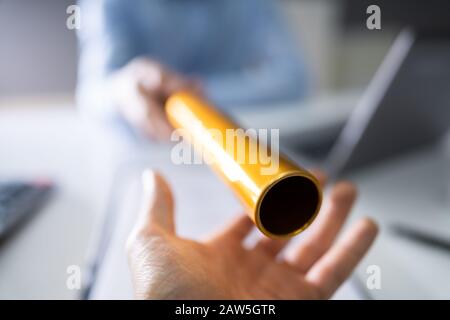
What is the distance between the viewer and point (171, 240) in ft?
1.37

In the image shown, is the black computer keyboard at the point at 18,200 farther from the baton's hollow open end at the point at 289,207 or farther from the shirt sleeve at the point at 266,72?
the shirt sleeve at the point at 266,72

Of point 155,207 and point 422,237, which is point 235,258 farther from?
point 422,237

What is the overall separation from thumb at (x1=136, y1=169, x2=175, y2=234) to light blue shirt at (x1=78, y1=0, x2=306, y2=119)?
58cm

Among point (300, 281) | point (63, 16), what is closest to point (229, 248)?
point (300, 281)

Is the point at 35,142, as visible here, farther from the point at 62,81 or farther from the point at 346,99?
the point at 62,81

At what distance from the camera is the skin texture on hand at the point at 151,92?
764 mm

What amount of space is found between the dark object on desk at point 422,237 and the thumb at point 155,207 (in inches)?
12.8

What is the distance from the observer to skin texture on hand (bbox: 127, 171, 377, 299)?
0.39m

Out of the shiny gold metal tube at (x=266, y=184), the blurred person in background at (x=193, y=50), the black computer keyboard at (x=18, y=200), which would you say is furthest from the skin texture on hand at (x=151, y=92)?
the shiny gold metal tube at (x=266, y=184)

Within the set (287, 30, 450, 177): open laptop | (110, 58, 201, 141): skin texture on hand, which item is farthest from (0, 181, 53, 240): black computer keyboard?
(287, 30, 450, 177): open laptop

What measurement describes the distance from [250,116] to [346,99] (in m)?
0.45

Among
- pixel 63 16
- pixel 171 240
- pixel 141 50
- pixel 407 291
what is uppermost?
pixel 63 16

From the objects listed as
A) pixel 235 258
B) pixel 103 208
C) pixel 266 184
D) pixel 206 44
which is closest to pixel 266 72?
pixel 206 44

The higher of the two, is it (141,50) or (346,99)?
(141,50)
